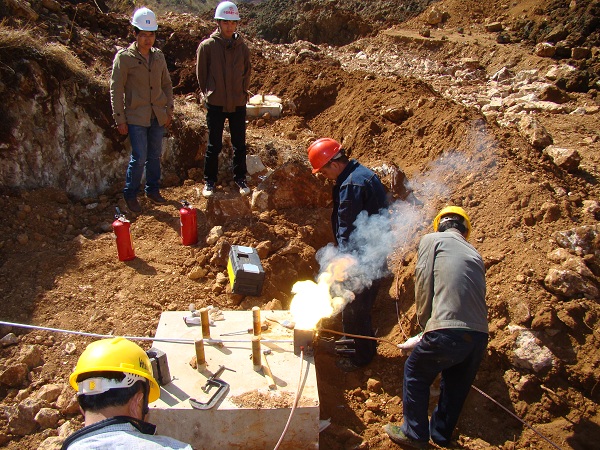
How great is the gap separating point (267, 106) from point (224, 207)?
14.9 ft

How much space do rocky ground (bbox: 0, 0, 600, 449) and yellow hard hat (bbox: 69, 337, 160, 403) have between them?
1576mm

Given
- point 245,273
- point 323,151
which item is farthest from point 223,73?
point 245,273

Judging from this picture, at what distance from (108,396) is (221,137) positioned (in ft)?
14.6

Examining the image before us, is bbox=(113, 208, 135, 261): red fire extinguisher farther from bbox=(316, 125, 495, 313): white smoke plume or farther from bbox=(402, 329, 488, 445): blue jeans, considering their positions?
bbox=(402, 329, 488, 445): blue jeans

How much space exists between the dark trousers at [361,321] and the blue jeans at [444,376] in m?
0.89

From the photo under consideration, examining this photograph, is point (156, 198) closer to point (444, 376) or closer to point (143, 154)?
point (143, 154)

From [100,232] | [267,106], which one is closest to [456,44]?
[267,106]

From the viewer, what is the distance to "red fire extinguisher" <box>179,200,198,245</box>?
551 centimetres

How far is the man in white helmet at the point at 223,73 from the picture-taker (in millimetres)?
5770

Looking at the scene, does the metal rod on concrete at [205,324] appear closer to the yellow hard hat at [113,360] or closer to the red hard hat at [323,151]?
the yellow hard hat at [113,360]

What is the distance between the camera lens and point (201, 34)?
1291cm

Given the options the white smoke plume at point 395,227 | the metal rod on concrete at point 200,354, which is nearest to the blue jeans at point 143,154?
the white smoke plume at point 395,227

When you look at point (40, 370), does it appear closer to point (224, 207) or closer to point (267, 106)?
point (224, 207)

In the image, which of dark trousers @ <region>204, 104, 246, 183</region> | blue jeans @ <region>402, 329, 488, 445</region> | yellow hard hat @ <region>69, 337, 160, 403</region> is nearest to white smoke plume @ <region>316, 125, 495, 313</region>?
blue jeans @ <region>402, 329, 488, 445</region>
